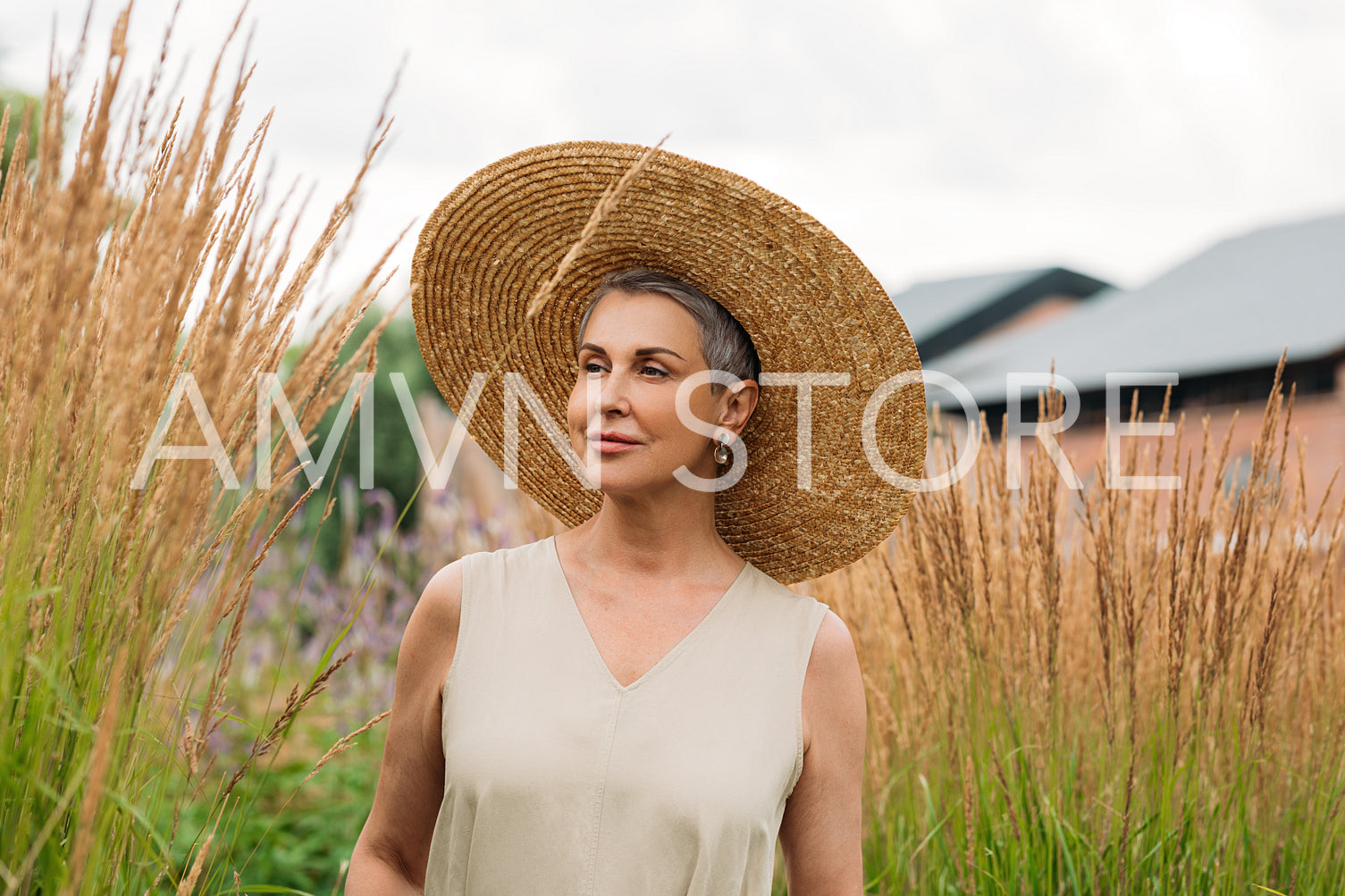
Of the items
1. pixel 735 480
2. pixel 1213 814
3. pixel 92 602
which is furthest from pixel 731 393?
pixel 1213 814

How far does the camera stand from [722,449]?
1610 mm

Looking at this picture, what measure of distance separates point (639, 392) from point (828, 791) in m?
0.63

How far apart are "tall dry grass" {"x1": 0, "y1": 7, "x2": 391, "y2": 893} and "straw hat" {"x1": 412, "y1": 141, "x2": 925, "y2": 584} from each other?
45cm

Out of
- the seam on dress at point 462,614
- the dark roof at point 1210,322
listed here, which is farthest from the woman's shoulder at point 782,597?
the dark roof at point 1210,322

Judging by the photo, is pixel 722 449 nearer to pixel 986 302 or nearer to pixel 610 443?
pixel 610 443

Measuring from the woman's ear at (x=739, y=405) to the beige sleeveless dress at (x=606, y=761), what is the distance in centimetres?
30

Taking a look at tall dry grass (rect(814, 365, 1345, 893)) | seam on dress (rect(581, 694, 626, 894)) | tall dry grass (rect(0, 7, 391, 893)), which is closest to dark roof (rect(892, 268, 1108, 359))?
tall dry grass (rect(814, 365, 1345, 893))

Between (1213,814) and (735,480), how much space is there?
49.5 inches

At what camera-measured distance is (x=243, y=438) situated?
1.23 meters

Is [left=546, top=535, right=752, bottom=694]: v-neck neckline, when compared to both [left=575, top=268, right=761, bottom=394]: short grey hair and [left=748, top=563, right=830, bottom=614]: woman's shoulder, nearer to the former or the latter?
[left=748, top=563, right=830, bottom=614]: woman's shoulder

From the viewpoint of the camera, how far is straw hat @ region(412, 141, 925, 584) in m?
1.53

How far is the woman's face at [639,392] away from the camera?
142 cm

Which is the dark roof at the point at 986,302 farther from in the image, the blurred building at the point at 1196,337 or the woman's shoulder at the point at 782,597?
the woman's shoulder at the point at 782,597

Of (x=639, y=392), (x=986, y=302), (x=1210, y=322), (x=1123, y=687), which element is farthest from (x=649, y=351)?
(x=986, y=302)
